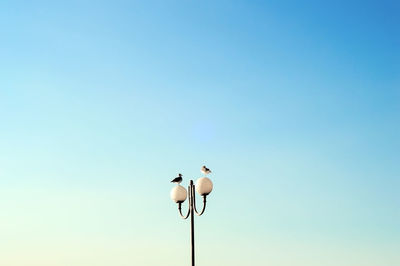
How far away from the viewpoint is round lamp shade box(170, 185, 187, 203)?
16672 mm

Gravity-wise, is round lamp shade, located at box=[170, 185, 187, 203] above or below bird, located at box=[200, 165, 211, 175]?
below

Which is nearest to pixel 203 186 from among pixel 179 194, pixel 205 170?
pixel 205 170

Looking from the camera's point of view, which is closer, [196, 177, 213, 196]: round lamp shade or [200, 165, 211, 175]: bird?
[196, 177, 213, 196]: round lamp shade

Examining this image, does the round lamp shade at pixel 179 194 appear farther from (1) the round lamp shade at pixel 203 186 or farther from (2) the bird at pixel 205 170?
(2) the bird at pixel 205 170

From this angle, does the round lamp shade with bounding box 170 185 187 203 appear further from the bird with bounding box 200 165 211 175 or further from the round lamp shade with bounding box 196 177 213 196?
the bird with bounding box 200 165 211 175

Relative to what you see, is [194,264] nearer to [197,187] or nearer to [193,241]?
[193,241]

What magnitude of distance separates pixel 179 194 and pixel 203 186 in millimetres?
924

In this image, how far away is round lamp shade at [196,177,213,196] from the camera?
53.4 feet

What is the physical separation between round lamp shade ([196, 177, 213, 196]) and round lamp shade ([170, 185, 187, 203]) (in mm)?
575

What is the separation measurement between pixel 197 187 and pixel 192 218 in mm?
990

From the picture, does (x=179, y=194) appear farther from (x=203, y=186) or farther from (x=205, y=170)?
(x=205, y=170)

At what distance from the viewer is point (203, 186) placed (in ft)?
53.4


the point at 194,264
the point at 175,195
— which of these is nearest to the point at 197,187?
the point at 175,195

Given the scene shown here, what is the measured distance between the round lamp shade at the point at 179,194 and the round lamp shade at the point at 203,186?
58 centimetres
